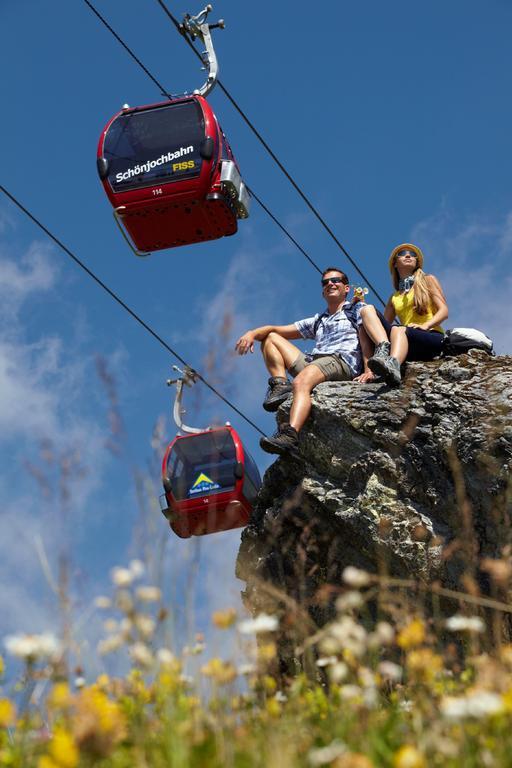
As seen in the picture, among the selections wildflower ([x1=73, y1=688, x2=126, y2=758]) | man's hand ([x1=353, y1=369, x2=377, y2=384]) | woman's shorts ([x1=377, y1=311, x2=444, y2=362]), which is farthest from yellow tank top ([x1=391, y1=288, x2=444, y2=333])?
wildflower ([x1=73, y1=688, x2=126, y2=758])

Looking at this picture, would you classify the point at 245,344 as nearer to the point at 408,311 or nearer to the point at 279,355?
the point at 279,355

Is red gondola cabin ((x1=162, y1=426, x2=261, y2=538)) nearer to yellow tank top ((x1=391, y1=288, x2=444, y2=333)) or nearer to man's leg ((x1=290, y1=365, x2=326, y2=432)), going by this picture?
man's leg ((x1=290, y1=365, x2=326, y2=432))

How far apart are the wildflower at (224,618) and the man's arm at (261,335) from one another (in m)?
4.70

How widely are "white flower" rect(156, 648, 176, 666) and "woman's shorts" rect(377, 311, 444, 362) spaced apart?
15.4 feet

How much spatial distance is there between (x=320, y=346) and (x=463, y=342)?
1011mm

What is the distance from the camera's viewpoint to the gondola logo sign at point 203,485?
764 cm

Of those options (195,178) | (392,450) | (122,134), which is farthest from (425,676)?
(122,134)

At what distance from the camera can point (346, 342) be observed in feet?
21.7

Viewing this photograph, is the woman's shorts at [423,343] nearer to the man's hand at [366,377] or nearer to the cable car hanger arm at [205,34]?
the man's hand at [366,377]

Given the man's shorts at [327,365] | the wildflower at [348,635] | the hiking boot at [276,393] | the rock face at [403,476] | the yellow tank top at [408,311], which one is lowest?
the wildflower at [348,635]

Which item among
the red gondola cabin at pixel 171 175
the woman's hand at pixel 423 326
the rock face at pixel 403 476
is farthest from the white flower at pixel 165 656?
the red gondola cabin at pixel 171 175

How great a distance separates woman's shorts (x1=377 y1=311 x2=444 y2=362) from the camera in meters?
6.56

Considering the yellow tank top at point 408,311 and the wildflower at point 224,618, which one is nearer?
the wildflower at point 224,618

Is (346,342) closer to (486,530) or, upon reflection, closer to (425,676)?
(486,530)
